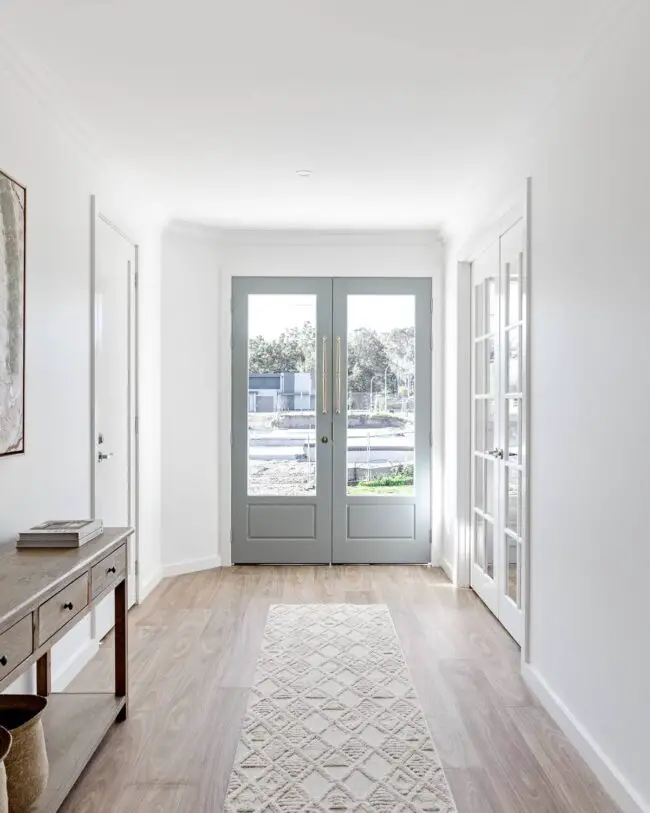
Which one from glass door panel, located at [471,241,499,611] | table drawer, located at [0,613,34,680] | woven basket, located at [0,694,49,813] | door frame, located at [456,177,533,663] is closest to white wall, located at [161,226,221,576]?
door frame, located at [456,177,533,663]

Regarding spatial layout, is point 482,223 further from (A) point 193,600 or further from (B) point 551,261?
(A) point 193,600

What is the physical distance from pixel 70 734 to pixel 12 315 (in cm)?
154

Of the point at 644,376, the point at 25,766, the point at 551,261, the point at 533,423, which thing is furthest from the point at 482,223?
the point at 25,766

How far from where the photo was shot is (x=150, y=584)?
15.0ft

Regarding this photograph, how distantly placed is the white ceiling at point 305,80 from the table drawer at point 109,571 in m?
1.92

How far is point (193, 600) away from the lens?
437 centimetres

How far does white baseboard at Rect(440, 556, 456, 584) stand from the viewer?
4.76 metres

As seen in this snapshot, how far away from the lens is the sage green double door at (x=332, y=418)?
5.25 metres

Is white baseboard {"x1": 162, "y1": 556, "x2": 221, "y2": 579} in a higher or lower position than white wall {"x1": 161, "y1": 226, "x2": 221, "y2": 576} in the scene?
lower

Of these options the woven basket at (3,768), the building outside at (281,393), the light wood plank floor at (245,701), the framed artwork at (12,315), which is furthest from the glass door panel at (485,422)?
the woven basket at (3,768)

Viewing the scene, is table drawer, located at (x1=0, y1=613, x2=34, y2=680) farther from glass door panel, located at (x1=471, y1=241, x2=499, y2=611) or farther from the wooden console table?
glass door panel, located at (x1=471, y1=241, x2=499, y2=611)

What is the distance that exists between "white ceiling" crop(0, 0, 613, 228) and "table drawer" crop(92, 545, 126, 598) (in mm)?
1924

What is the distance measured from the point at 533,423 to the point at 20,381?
2173 millimetres

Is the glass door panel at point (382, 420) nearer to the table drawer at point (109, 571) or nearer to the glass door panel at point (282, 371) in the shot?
the glass door panel at point (282, 371)
